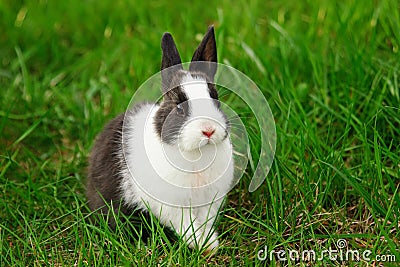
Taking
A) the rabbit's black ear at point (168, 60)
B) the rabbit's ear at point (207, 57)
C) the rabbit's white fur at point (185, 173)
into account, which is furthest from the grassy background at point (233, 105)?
the rabbit's black ear at point (168, 60)

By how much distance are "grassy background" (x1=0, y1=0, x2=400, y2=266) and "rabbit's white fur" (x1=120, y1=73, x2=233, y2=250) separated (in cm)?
14

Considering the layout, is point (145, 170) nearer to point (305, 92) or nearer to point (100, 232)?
point (100, 232)

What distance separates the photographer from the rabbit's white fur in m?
3.41

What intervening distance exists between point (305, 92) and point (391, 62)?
566 mm

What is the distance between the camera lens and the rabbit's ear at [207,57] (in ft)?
11.8

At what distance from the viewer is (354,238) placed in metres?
3.54

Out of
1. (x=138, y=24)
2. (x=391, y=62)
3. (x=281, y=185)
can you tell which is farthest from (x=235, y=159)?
(x=138, y=24)

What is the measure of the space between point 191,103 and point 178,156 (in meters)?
0.28

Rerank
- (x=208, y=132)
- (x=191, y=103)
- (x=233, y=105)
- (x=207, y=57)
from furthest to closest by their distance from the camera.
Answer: (x=233, y=105) → (x=207, y=57) → (x=191, y=103) → (x=208, y=132)

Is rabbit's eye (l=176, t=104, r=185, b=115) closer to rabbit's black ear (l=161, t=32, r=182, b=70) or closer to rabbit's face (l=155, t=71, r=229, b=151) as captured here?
rabbit's face (l=155, t=71, r=229, b=151)

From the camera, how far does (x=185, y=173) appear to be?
11.5 feet

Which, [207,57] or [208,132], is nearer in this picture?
[208,132]

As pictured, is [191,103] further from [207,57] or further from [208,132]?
[207,57]

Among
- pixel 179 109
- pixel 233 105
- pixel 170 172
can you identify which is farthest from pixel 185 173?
pixel 233 105
